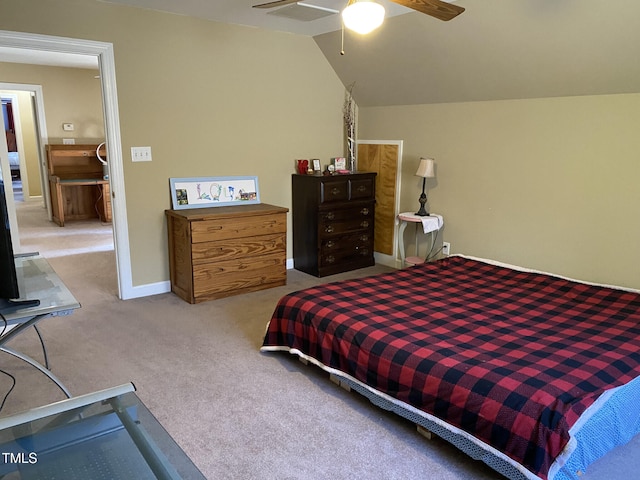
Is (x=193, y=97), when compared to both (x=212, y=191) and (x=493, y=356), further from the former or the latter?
(x=493, y=356)

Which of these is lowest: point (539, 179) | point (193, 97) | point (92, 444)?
point (92, 444)

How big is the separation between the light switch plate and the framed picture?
271 mm

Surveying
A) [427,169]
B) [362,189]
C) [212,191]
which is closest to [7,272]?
[212,191]

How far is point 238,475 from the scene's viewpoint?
1.93m

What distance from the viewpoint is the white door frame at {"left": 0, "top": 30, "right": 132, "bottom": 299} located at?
3.30 meters

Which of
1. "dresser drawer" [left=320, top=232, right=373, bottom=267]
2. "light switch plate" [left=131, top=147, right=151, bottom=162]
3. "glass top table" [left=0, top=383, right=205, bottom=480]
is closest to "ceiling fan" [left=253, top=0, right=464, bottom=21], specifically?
"light switch plate" [left=131, top=147, right=151, bottom=162]

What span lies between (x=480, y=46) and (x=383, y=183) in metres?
1.80

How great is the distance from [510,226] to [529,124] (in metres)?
0.84

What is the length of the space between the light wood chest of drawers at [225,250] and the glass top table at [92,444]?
2.21 m

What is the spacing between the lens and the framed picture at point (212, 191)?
409cm

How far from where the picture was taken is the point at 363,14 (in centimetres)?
218

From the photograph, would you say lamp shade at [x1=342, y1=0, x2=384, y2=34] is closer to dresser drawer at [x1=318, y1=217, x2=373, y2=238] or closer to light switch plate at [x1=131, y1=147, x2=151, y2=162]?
light switch plate at [x1=131, y1=147, x2=151, y2=162]

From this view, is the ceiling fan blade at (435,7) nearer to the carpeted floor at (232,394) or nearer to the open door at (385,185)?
the carpeted floor at (232,394)

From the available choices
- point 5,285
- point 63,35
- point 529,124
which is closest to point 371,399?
point 5,285
